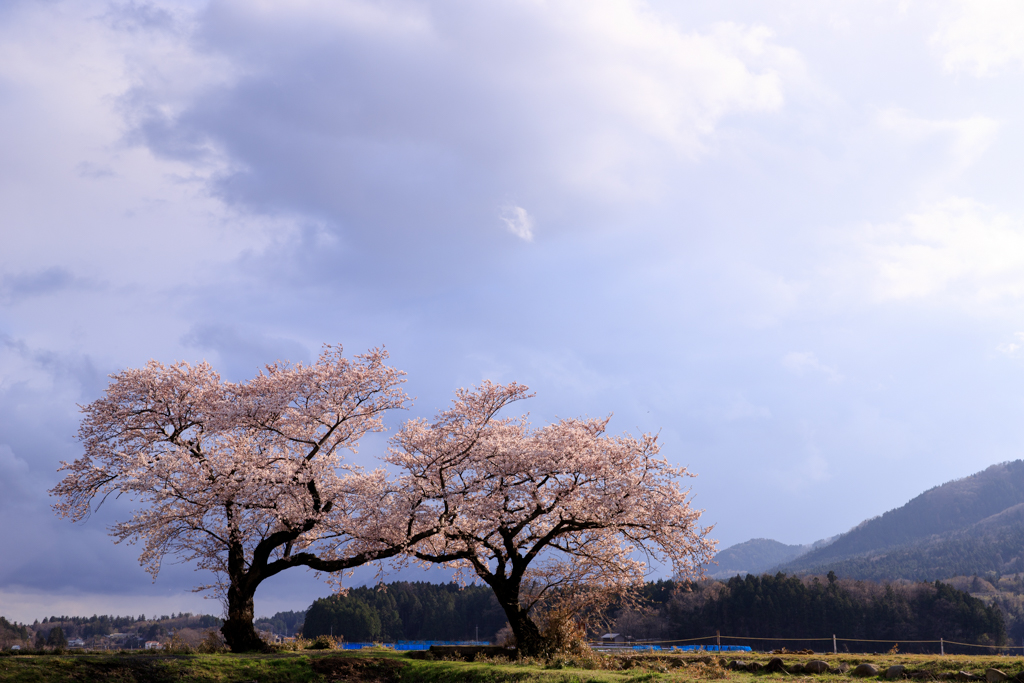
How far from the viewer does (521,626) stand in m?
21.9

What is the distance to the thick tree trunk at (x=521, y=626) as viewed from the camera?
21188 millimetres

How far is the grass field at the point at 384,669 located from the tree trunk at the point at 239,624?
1516mm

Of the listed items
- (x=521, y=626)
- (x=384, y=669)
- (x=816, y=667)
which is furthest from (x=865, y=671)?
(x=384, y=669)

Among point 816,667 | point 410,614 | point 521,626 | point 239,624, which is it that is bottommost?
point 410,614

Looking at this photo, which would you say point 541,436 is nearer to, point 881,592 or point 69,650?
point 69,650

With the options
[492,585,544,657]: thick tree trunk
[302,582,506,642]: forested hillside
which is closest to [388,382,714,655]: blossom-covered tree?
[492,585,544,657]: thick tree trunk

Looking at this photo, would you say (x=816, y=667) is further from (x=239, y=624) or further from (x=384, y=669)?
(x=239, y=624)

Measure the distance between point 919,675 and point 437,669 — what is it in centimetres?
1194

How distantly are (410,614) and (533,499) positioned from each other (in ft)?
321

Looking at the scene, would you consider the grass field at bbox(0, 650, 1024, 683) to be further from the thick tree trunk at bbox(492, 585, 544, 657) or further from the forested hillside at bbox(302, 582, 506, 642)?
the forested hillside at bbox(302, 582, 506, 642)

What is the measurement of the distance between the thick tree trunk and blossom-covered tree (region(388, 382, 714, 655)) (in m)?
0.03

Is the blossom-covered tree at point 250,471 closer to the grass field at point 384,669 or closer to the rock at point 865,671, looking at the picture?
the grass field at point 384,669

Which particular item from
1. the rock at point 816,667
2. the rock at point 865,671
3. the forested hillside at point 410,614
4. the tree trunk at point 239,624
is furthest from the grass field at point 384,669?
the forested hillside at point 410,614

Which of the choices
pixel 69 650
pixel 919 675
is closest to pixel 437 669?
pixel 69 650
